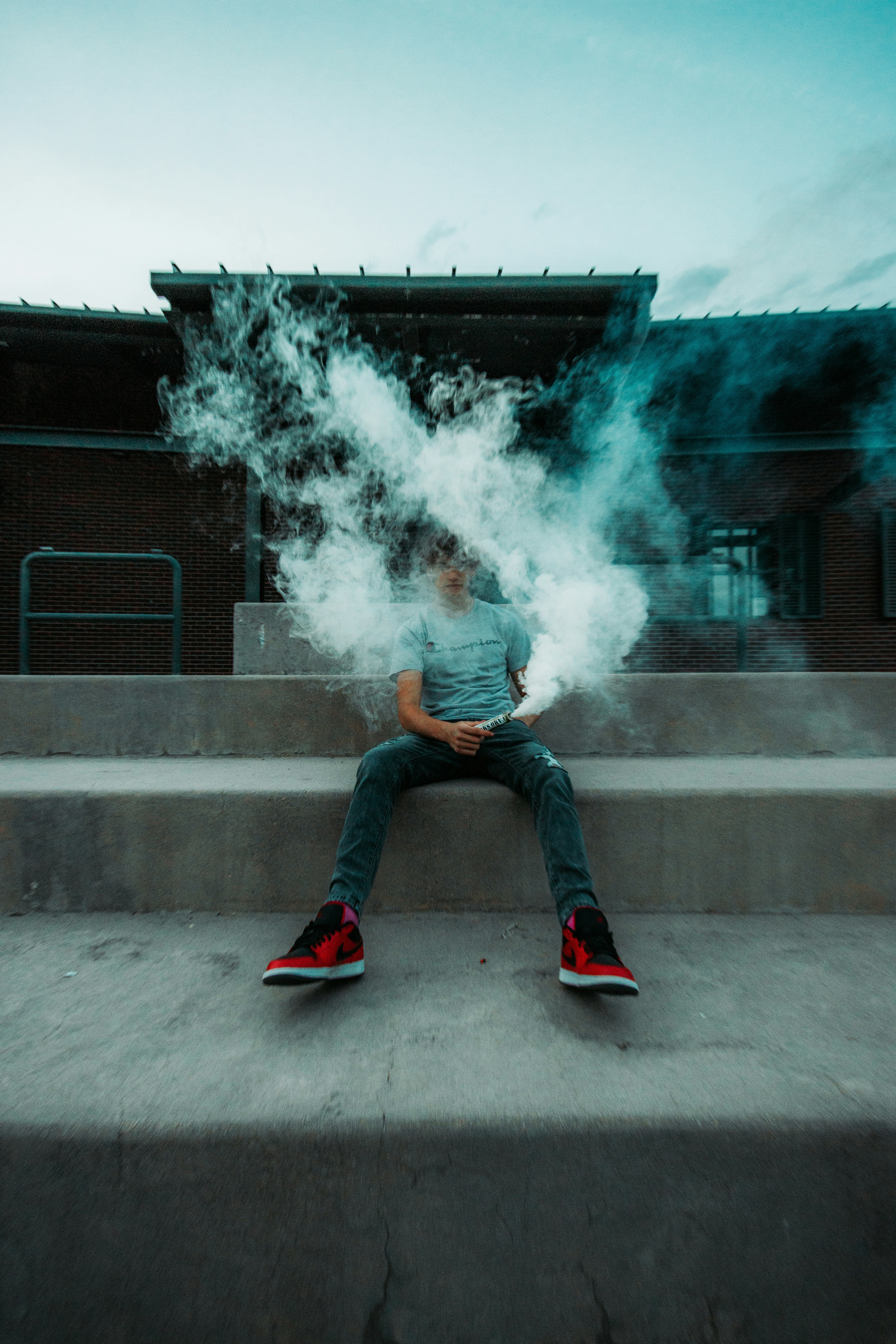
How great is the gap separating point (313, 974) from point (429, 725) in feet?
3.02

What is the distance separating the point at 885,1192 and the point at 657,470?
9.79 m

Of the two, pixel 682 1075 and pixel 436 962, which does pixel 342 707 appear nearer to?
pixel 436 962

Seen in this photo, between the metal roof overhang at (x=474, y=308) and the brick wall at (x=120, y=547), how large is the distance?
2832 mm

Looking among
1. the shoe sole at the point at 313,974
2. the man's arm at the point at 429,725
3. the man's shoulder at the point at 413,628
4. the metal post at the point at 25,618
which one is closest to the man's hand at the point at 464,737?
the man's arm at the point at 429,725

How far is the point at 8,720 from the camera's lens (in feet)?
9.38

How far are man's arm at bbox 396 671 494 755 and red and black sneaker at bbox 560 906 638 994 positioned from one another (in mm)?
709

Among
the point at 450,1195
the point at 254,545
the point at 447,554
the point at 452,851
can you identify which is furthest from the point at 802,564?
the point at 450,1195

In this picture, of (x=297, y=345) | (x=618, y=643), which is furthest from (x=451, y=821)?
(x=297, y=345)

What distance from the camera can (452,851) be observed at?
2023 millimetres

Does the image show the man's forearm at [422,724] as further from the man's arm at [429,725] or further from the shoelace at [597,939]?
the shoelace at [597,939]

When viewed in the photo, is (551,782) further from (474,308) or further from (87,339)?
(87,339)

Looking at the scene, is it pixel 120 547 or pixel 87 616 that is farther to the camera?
pixel 120 547

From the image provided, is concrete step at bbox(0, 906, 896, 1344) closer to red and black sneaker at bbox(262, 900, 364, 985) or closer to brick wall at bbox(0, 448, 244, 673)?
red and black sneaker at bbox(262, 900, 364, 985)

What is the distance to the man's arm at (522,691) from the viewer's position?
2.43 meters
